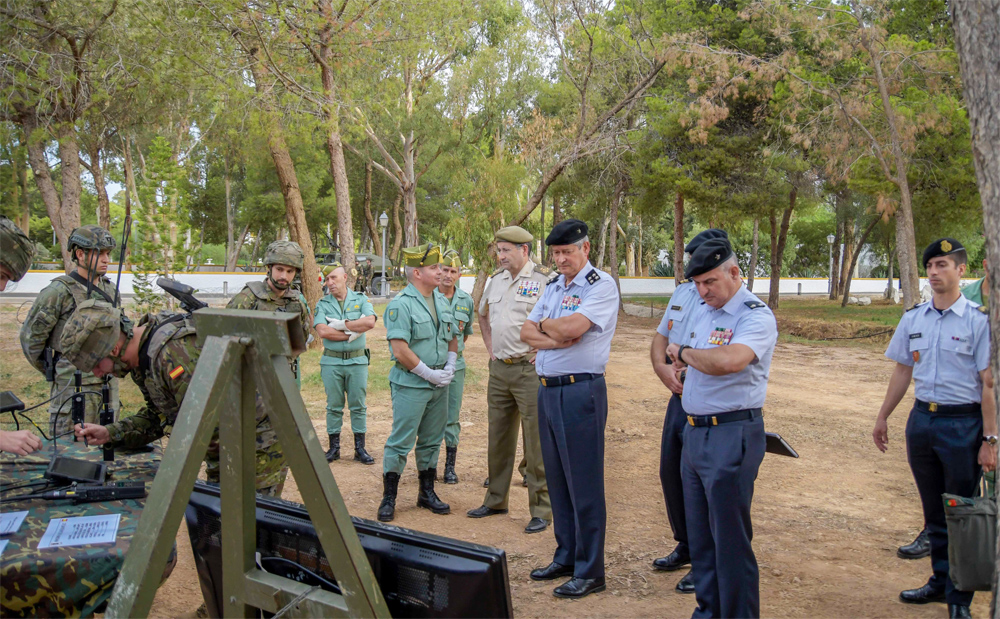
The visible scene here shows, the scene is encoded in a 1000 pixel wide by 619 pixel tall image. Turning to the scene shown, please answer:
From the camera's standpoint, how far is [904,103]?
14.9m

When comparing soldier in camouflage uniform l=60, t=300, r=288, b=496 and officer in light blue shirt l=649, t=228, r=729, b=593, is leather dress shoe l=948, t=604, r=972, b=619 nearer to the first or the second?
officer in light blue shirt l=649, t=228, r=729, b=593

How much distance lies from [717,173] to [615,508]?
52.3 feet

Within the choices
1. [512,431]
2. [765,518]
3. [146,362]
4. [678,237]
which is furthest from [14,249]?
[678,237]

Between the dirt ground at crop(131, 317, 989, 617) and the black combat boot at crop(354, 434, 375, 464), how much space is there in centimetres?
9

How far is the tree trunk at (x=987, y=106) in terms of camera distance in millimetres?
2596

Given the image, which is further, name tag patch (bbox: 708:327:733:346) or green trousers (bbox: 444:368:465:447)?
green trousers (bbox: 444:368:465:447)

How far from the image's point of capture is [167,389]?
3.15 meters

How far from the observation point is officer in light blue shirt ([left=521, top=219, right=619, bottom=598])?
154 inches

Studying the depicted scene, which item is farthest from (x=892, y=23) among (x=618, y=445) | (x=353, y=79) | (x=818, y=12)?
(x=618, y=445)

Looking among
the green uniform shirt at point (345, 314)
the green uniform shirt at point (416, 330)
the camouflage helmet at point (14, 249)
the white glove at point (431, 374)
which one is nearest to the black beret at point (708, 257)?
the white glove at point (431, 374)

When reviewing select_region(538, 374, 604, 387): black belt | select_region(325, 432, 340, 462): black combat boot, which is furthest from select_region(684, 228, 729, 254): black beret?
select_region(325, 432, 340, 462): black combat boot

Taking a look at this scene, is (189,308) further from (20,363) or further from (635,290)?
(635,290)

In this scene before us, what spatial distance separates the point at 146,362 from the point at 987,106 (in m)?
3.34

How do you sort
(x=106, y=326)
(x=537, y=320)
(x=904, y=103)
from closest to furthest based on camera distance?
(x=106, y=326), (x=537, y=320), (x=904, y=103)
